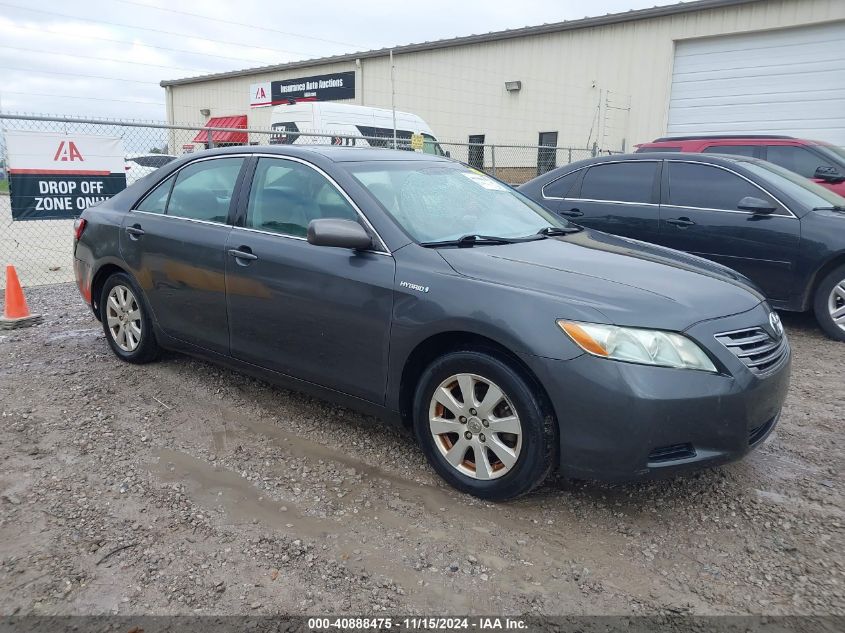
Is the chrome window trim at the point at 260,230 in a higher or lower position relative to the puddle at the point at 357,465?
higher

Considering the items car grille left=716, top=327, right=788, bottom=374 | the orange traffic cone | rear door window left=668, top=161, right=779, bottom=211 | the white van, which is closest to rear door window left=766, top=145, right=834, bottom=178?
rear door window left=668, top=161, right=779, bottom=211

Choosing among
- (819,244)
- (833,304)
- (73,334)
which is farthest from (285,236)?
(833,304)

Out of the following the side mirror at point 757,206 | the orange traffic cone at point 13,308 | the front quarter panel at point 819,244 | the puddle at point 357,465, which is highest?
the side mirror at point 757,206

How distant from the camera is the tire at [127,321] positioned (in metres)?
4.71

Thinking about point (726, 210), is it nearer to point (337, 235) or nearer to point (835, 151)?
point (835, 151)

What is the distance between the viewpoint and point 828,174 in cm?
830

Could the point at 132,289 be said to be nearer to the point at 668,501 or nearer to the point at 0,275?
the point at 668,501

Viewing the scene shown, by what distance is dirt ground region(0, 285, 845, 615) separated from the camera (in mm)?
2438

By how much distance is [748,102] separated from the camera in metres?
16.7

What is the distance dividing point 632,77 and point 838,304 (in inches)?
559

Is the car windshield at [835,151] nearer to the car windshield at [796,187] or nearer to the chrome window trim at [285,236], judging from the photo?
the car windshield at [796,187]

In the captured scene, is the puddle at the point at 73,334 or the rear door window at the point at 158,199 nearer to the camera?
the rear door window at the point at 158,199

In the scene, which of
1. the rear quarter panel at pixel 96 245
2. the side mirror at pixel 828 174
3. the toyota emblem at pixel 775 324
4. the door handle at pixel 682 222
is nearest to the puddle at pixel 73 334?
the rear quarter panel at pixel 96 245

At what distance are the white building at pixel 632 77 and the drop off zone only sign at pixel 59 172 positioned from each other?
444 inches
